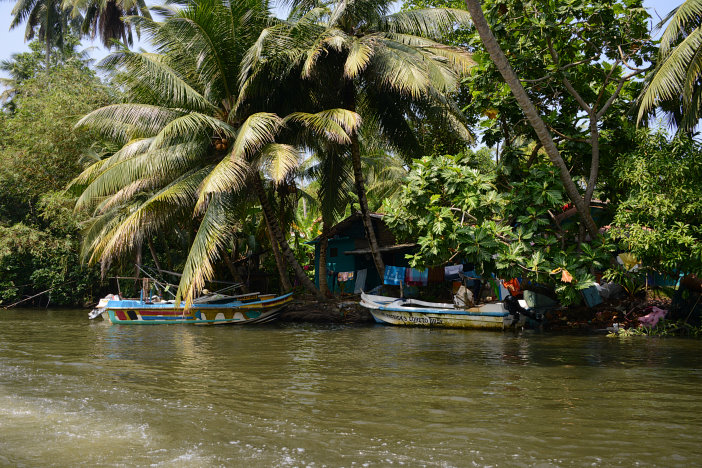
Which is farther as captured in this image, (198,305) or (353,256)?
(353,256)

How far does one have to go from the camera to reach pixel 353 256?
2291cm

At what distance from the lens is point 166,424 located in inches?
215

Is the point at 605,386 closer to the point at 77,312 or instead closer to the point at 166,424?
the point at 166,424

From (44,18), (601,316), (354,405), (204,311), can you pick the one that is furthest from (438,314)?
(44,18)

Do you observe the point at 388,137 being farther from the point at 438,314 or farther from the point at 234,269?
the point at 234,269

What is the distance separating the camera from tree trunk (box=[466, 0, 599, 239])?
9508mm

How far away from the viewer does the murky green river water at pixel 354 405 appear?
4586 millimetres

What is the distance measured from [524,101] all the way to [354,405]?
22.5 feet

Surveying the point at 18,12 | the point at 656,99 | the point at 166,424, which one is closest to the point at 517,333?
the point at 656,99

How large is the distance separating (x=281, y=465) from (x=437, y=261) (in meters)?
8.31

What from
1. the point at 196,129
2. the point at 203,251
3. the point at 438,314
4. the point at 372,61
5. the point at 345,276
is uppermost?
the point at 372,61

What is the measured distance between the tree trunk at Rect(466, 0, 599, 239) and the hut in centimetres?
966

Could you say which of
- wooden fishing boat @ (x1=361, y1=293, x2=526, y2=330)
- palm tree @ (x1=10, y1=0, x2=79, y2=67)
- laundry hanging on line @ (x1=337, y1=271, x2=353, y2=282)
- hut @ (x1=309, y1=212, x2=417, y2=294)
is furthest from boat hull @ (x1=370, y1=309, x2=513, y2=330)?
palm tree @ (x1=10, y1=0, x2=79, y2=67)

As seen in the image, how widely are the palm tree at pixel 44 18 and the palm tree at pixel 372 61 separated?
20147mm
